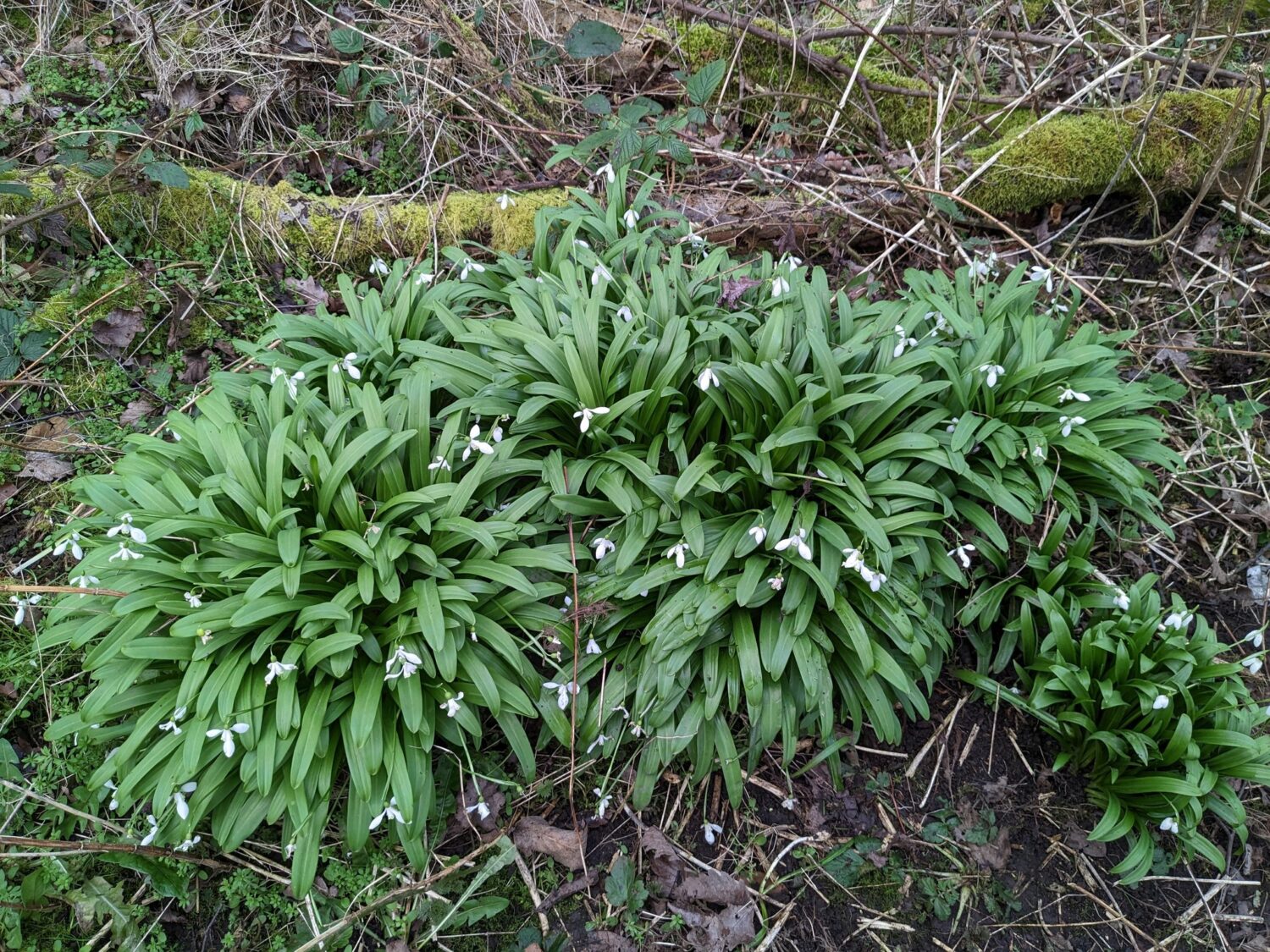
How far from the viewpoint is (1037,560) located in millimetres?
3258

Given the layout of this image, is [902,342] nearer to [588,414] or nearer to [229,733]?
[588,414]

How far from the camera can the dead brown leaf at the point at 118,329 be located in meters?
4.19

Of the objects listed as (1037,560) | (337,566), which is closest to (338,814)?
(337,566)

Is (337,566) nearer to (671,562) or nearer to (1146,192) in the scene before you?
(671,562)

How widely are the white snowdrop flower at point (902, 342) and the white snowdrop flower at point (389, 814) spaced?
101 inches

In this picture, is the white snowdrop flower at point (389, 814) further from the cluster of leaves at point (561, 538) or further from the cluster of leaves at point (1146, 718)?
the cluster of leaves at point (1146, 718)

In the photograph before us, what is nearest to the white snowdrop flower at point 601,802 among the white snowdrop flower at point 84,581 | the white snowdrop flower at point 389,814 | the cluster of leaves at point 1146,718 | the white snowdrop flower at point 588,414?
the white snowdrop flower at point 389,814

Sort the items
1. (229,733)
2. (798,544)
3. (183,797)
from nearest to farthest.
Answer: (229,733)
(183,797)
(798,544)

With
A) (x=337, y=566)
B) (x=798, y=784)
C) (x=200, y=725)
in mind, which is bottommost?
(x=798, y=784)

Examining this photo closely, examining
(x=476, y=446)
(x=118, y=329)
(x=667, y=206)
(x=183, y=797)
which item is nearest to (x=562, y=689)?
(x=476, y=446)

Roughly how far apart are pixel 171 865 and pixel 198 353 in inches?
105

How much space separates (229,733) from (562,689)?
1102 millimetres

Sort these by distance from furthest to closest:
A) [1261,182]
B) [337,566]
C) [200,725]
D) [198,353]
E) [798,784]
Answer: [1261,182] < [198,353] < [798,784] < [337,566] < [200,725]

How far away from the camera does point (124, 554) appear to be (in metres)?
2.70
